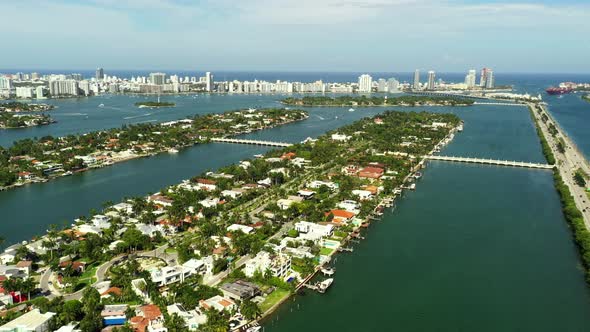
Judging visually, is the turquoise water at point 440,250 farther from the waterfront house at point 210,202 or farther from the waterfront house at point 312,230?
the waterfront house at point 210,202

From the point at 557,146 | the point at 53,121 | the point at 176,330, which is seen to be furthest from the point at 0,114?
the point at 557,146

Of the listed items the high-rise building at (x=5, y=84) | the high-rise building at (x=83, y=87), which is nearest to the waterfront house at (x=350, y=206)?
the high-rise building at (x=83, y=87)

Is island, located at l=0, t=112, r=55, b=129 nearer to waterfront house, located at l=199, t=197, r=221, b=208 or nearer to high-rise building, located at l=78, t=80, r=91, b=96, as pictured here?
high-rise building, located at l=78, t=80, r=91, b=96

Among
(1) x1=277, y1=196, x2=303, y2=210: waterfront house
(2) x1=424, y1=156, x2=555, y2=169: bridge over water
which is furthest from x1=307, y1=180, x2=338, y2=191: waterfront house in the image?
(2) x1=424, y1=156, x2=555, y2=169: bridge over water

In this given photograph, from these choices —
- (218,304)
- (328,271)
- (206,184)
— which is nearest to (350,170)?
(206,184)

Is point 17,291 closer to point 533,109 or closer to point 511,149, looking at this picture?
point 511,149

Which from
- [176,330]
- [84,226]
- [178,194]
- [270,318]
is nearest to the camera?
[176,330]
